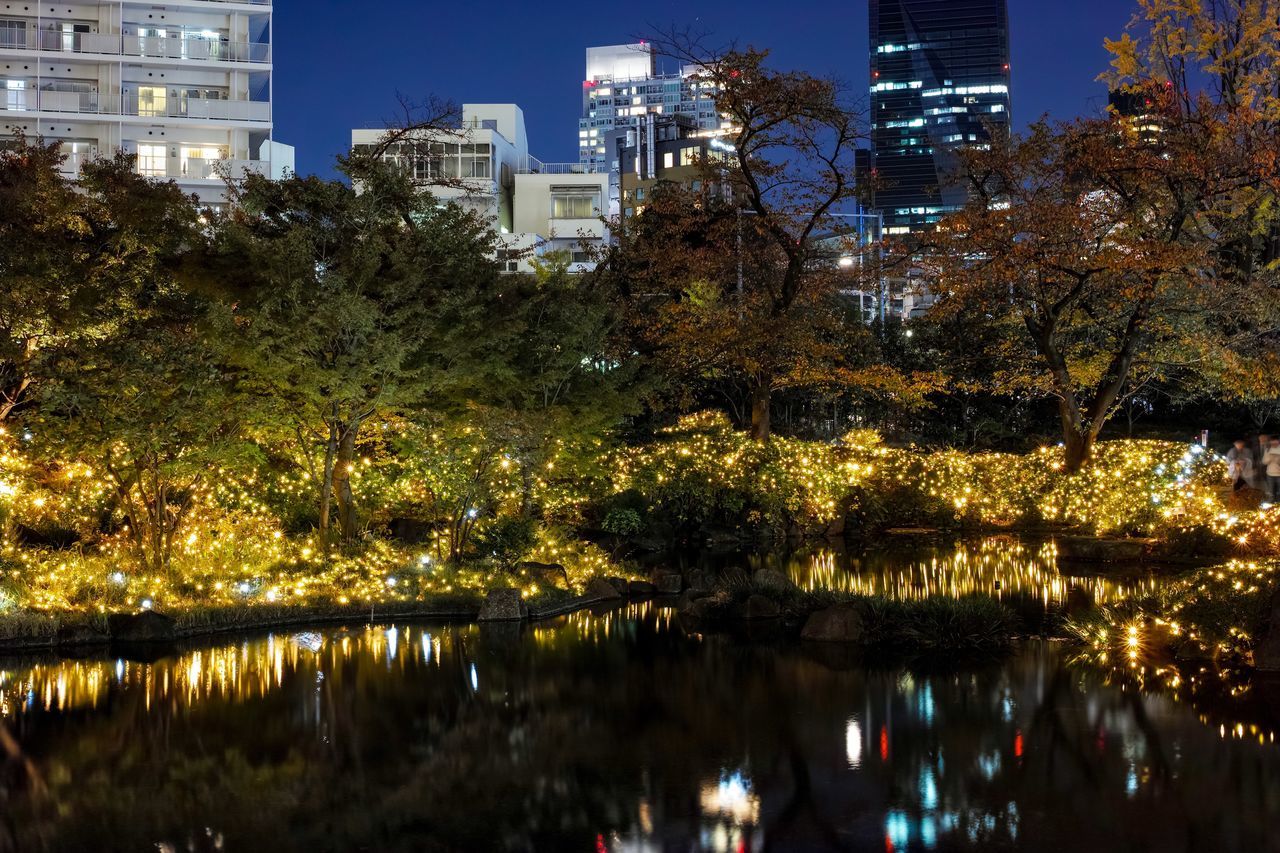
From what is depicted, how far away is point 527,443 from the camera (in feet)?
62.6

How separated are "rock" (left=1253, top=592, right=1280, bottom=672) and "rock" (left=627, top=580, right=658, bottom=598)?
9.16 metres

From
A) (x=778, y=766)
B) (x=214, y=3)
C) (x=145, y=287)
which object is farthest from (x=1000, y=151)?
(x=214, y=3)

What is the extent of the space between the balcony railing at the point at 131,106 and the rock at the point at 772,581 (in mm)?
39862

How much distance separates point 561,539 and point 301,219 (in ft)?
23.8

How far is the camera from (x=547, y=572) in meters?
17.7

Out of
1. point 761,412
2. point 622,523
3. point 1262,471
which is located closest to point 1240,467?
point 1262,471

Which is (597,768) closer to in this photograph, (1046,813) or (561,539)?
(1046,813)

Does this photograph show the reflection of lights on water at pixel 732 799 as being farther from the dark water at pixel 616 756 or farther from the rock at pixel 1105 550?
the rock at pixel 1105 550

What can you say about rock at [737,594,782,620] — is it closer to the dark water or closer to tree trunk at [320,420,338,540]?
the dark water

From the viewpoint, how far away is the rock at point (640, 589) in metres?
18.2

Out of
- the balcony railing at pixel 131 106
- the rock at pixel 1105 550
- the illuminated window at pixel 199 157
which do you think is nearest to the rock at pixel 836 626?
the rock at pixel 1105 550

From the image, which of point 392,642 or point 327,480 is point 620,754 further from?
point 327,480

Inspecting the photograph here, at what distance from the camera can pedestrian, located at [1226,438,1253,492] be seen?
2186 cm

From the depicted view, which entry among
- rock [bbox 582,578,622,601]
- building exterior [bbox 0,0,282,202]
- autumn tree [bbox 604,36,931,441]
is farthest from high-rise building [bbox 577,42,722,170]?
rock [bbox 582,578,622,601]
